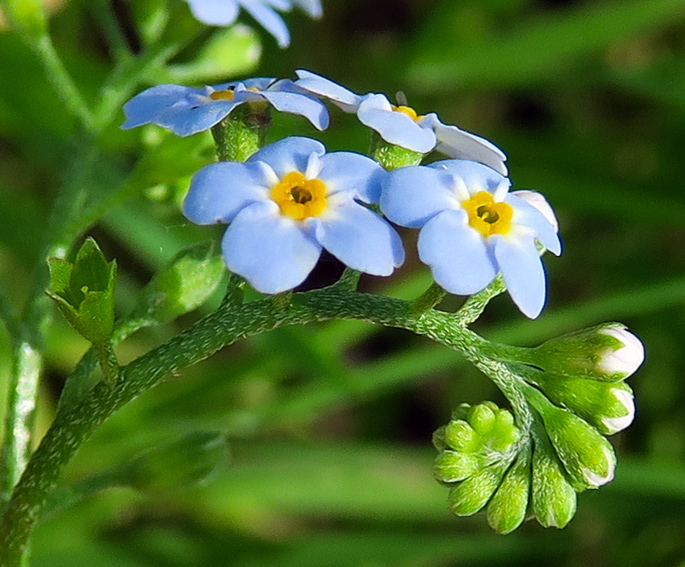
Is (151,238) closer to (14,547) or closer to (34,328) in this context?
(34,328)

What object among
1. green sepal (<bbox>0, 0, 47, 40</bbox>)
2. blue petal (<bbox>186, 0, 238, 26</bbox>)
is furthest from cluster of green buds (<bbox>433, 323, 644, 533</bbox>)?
green sepal (<bbox>0, 0, 47, 40</bbox>)

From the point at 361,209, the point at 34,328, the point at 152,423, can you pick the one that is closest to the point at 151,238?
the point at 152,423

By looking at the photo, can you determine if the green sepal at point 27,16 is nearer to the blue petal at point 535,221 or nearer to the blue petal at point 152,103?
the blue petal at point 152,103

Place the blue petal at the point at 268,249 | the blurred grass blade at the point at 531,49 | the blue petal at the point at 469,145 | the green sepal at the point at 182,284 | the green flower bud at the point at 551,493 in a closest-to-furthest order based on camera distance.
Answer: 1. the blue petal at the point at 268,249
2. the green flower bud at the point at 551,493
3. the blue petal at the point at 469,145
4. the green sepal at the point at 182,284
5. the blurred grass blade at the point at 531,49

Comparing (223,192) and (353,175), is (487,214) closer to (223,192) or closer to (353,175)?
(353,175)

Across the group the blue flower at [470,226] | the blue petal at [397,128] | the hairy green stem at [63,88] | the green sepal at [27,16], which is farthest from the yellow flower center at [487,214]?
the green sepal at [27,16]

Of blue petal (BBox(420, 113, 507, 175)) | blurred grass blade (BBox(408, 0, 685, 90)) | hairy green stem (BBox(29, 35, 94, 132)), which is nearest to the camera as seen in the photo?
blue petal (BBox(420, 113, 507, 175))

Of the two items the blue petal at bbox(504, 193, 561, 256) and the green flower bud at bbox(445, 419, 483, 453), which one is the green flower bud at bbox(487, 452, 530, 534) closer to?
the green flower bud at bbox(445, 419, 483, 453)
